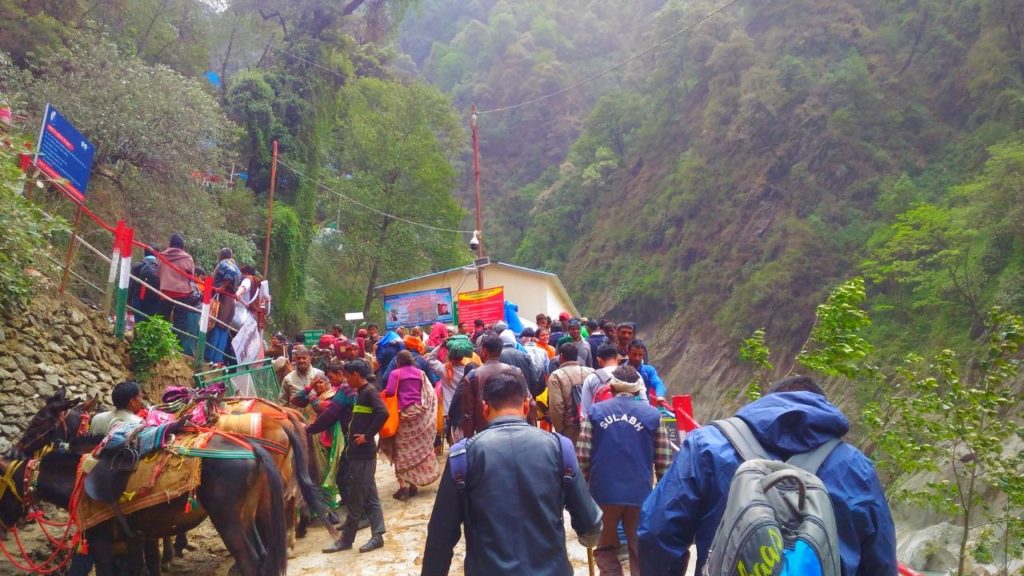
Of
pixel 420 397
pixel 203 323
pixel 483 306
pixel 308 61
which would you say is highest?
pixel 308 61

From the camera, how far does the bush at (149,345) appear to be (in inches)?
365

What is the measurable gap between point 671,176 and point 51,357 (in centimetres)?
4159

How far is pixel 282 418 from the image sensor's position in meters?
6.77

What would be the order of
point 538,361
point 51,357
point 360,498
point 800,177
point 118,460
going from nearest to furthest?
point 118,460 < point 360,498 < point 51,357 < point 538,361 < point 800,177

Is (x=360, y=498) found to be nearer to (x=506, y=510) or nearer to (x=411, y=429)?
(x=411, y=429)

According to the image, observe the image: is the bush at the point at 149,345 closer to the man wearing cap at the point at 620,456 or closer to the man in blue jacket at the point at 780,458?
the man wearing cap at the point at 620,456

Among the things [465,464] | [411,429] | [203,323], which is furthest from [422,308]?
[465,464]

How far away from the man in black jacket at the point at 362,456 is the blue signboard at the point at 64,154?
4669 millimetres

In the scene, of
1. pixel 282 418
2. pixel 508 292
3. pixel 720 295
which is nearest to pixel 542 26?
pixel 720 295

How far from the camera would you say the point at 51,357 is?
8.13 m

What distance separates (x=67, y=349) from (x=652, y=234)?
3975 centimetres

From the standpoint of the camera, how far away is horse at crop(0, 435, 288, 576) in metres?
5.71

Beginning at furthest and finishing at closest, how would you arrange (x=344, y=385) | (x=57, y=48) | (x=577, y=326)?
(x=57, y=48), (x=577, y=326), (x=344, y=385)

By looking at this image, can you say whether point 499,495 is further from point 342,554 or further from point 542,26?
point 542,26
